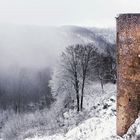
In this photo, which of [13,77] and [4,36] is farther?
[4,36]

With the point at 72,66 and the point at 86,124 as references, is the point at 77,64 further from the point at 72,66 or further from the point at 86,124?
the point at 86,124

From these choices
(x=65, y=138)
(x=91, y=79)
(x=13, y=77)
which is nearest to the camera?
(x=65, y=138)

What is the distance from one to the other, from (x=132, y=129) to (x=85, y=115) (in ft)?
63.6

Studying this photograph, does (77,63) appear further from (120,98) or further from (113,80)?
(120,98)

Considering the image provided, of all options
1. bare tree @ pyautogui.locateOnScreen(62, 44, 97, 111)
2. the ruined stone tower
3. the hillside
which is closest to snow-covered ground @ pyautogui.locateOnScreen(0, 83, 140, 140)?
A: the ruined stone tower

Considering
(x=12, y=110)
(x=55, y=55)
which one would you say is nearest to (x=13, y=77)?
(x=55, y=55)

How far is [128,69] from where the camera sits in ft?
68.8

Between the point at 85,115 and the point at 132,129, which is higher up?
the point at 132,129

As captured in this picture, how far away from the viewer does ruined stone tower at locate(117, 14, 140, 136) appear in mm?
20562

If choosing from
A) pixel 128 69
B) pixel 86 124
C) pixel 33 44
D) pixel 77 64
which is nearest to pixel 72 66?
pixel 77 64

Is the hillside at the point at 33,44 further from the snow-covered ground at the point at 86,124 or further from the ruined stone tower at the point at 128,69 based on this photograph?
the ruined stone tower at the point at 128,69

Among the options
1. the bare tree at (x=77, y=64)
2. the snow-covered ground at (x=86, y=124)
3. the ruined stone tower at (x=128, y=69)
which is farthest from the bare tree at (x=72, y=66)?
the ruined stone tower at (x=128, y=69)

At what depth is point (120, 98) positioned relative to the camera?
21438mm

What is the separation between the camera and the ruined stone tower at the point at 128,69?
67.5ft
